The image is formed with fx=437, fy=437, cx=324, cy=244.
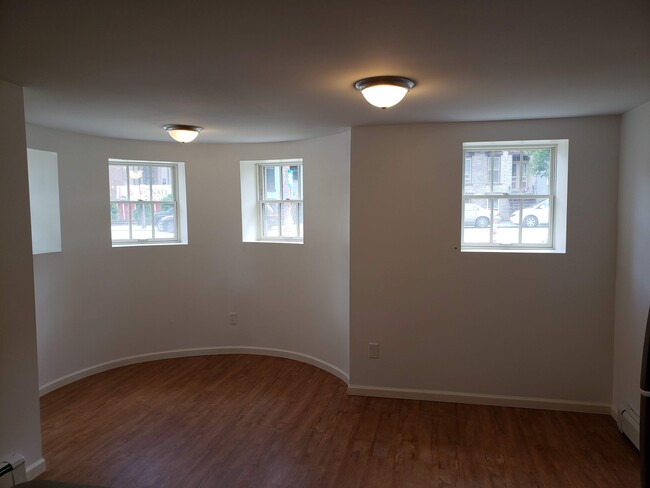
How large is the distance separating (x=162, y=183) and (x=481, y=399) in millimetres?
3972

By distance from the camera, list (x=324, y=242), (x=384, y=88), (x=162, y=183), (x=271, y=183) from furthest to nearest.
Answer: (x=271, y=183) → (x=162, y=183) → (x=324, y=242) → (x=384, y=88)

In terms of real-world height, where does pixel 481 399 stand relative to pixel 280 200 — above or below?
below

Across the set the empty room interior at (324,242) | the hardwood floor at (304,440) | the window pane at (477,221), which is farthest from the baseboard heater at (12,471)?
the window pane at (477,221)

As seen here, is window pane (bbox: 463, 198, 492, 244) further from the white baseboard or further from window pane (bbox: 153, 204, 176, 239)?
window pane (bbox: 153, 204, 176, 239)

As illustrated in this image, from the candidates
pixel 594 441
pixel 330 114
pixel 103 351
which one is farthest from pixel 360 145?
pixel 103 351

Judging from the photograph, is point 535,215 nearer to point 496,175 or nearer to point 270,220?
point 496,175

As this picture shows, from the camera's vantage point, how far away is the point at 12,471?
8.27ft

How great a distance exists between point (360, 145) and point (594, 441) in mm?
2896

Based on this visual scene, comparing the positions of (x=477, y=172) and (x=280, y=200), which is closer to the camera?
(x=477, y=172)

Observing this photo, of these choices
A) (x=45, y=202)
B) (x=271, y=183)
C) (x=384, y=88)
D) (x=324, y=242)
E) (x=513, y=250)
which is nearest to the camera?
(x=384, y=88)

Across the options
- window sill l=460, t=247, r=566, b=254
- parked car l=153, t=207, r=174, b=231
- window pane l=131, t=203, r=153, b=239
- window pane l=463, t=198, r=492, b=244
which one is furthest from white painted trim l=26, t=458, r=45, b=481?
window pane l=463, t=198, r=492, b=244

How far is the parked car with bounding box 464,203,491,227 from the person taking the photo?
385 cm

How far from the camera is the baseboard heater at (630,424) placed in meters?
3.04

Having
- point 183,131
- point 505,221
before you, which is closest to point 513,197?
point 505,221
